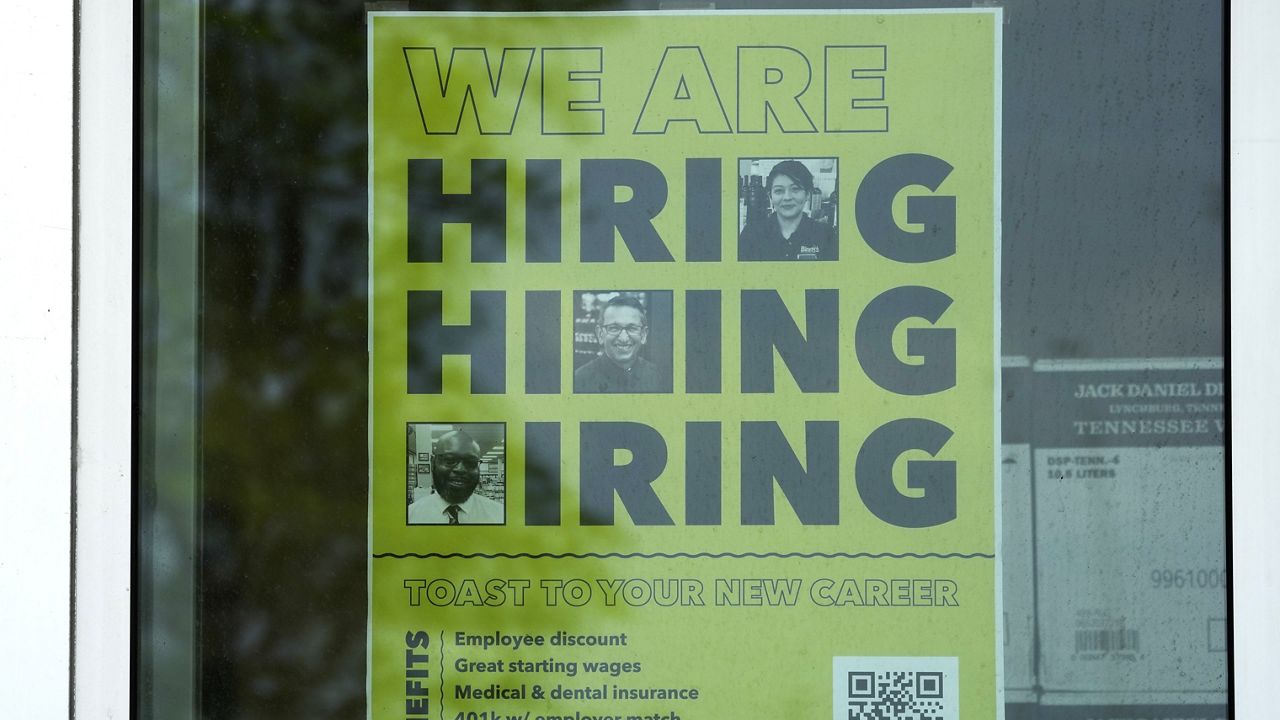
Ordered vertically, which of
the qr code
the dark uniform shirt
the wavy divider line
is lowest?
the qr code

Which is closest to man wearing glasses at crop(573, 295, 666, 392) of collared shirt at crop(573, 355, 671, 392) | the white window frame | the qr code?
collared shirt at crop(573, 355, 671, 392)

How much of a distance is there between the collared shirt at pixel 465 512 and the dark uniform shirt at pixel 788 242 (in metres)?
0.76

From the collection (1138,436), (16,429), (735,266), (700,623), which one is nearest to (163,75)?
(16,429)

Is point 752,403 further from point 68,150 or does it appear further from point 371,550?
point 68,150

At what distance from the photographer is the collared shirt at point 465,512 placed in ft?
8.04

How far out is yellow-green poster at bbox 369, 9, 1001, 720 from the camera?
2436 mm

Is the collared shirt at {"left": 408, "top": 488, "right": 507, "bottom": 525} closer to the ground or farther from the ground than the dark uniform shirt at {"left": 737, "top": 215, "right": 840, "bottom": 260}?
closer to the ground

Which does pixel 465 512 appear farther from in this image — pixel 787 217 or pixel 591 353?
pixel 787 217

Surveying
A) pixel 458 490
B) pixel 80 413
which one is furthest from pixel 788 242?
pixel 80 413

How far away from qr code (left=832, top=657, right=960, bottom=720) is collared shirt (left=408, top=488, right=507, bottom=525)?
0.79 metres

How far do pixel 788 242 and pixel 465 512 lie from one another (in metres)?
0.91

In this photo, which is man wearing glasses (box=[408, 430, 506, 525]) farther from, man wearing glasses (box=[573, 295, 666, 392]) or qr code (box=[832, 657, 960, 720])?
qr code (box=[832, 657, 960, 720])

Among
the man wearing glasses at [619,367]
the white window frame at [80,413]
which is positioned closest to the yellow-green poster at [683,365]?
the man wearing glasses at [619,367]

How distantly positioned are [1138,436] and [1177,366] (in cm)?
17
